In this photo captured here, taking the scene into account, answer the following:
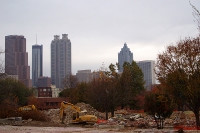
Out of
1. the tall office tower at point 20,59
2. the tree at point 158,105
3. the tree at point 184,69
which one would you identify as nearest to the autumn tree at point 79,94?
the tree at point 184,69

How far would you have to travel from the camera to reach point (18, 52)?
195 meters

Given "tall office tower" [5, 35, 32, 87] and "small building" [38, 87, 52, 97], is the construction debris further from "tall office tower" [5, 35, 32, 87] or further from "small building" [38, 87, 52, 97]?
"tall office tower" [5, 35, 32, 87]

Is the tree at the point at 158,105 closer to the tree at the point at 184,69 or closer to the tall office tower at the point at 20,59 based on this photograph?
the tree at the point at 184,69

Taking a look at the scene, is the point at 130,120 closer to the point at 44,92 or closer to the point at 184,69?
the point at 184,69

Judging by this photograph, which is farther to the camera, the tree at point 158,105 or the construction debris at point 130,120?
the construction debris at point 130,120

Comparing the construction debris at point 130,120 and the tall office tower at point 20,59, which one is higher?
the tall office tower at point 20,59

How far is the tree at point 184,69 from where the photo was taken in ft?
90.9

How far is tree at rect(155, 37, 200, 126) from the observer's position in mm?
27694

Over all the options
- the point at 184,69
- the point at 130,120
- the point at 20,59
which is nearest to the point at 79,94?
the point at 130,120

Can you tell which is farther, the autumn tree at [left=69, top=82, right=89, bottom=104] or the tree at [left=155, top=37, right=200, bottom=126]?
the autumn tree at [left=69, top=82, right=89, bottom=104]

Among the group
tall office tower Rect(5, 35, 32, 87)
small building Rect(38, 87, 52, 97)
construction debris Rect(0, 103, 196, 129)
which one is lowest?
construction debris Rect(0, 103, 196, 129)

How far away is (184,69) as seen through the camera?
1126 inches

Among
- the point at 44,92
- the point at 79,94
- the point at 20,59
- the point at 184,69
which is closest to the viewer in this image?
the point at 184,69

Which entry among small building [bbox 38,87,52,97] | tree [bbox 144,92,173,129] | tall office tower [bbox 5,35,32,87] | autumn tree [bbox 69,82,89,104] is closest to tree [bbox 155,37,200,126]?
tree [bbox 144,92,173,129]
